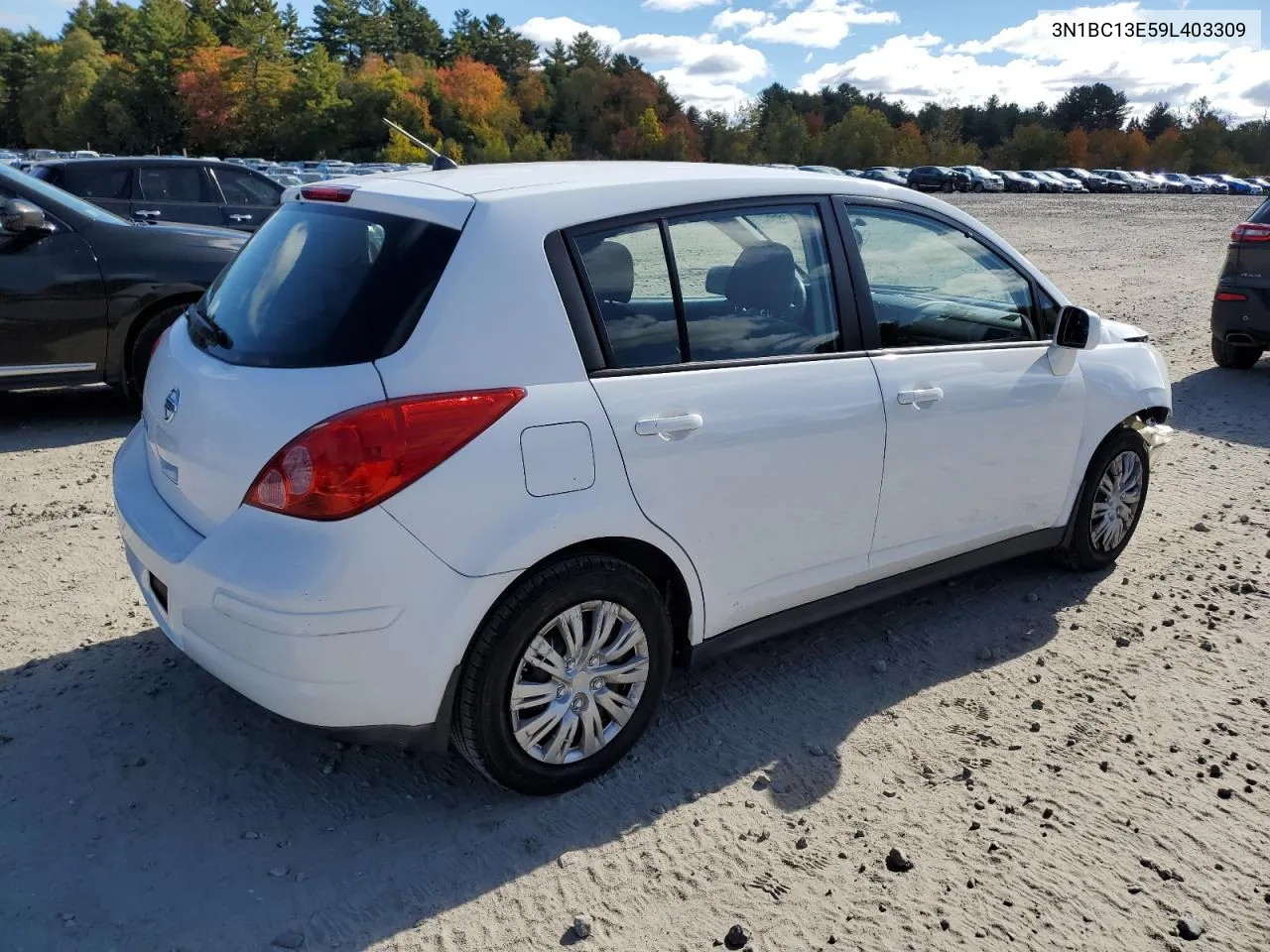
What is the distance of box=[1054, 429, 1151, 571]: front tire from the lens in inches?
185

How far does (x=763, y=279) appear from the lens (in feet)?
12.1

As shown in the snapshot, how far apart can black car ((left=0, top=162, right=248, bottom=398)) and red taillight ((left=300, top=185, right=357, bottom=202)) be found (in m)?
3.61

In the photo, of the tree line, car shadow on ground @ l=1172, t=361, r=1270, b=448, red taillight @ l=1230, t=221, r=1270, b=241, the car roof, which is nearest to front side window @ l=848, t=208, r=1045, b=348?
the car roof

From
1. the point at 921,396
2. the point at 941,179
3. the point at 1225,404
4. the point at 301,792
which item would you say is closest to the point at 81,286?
the point at 301,792

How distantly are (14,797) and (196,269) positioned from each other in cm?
482

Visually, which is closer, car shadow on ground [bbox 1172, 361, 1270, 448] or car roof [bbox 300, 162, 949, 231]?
car roof [bbox 300, 162, 949, 231]

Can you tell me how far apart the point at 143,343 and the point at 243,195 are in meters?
6.57

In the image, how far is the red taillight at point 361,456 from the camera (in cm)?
269

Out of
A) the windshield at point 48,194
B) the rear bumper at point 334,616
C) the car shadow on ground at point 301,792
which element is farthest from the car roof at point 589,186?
the windshield at point 48,194

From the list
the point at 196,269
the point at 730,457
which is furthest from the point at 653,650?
the point at 196,269

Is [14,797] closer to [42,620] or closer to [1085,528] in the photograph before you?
[42,620]

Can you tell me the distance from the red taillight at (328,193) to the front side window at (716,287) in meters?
0.81

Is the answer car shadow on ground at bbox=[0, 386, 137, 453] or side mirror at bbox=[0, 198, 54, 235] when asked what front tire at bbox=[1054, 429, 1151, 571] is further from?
side mirror at bbox=[0, 198, 54, 235]

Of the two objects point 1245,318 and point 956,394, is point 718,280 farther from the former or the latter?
point 1245,318
